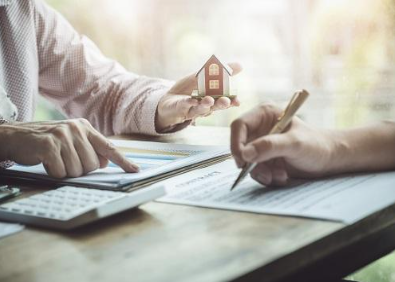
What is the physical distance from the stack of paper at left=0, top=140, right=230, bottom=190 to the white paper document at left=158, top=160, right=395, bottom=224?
36 millimetres

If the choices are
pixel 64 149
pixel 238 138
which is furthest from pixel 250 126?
pixel 64 149

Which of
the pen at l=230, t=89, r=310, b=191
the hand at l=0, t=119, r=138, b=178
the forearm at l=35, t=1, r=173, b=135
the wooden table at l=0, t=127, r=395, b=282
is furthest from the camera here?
the forearm at l=35, t=1, r=173, b=135

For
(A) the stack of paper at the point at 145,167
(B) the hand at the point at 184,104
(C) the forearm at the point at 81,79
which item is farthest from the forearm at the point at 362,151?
(C) the forearm at the point at 81,79

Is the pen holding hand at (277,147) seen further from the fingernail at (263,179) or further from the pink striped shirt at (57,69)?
the pink striped shirt at (57,69)

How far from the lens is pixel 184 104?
1278mm

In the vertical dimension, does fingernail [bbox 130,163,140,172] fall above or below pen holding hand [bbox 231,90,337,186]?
below

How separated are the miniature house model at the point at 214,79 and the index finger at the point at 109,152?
12.7 inches

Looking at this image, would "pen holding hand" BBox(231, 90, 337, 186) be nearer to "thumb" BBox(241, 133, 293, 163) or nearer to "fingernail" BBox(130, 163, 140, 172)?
"thumb" BBox(241, 133, 293, 163)

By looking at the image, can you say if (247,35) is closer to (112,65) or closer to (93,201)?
(112,65)

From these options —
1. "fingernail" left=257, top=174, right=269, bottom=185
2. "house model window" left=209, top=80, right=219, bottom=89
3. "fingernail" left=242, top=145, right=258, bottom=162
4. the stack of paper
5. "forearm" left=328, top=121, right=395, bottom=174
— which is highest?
"house model window" left=209, top=80, right=219, bottom=89

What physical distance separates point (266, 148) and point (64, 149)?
336 mm

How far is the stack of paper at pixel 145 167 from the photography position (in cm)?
90

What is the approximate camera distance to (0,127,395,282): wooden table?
1.92 feet

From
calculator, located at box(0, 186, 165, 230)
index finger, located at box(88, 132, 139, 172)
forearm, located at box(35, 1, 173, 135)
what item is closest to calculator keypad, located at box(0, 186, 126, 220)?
calculator, located at box(0, 186, 165, 230)
